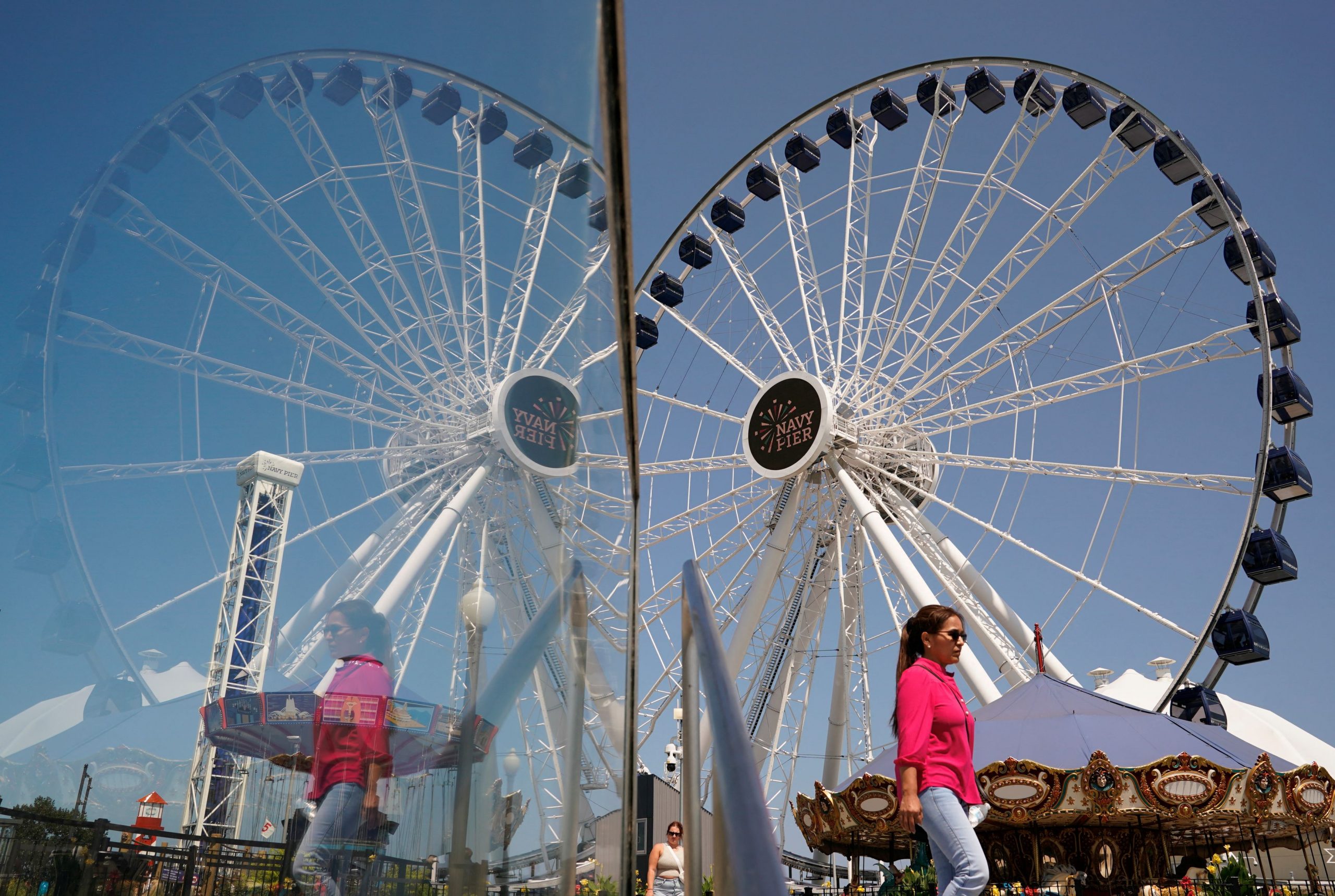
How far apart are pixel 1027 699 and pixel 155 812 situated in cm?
1249

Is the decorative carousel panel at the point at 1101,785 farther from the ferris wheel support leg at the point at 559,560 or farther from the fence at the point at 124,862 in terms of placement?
the fence at the point at 124,862

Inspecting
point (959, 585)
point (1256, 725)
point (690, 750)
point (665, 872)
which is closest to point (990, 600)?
point (959, 585)

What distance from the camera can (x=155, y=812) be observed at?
30.4 inches

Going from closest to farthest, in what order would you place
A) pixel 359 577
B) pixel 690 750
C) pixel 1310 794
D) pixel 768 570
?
pixel 359 577
pixel 690 750
pixel 1310 794
pixel 768 570

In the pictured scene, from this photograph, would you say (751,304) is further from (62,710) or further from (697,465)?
(62,710)

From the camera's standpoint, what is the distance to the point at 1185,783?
10.7 meters

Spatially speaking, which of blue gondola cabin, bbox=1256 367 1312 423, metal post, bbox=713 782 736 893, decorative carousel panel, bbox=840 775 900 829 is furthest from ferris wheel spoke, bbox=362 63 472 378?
blue gondola cabin, bbox=1256 367 1312 423

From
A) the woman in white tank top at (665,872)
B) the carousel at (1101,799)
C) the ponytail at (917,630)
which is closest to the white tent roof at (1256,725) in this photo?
the carousel at (1101,799)

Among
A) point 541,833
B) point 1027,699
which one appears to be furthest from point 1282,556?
point 541,833

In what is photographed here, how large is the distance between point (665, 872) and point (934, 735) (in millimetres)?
3976

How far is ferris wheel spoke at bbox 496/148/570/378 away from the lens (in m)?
1.25

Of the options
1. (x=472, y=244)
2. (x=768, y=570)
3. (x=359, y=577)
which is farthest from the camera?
(x=768, y=570)

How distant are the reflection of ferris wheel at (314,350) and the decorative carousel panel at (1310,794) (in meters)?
12.3

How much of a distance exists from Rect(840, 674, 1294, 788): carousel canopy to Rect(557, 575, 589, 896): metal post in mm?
10312
